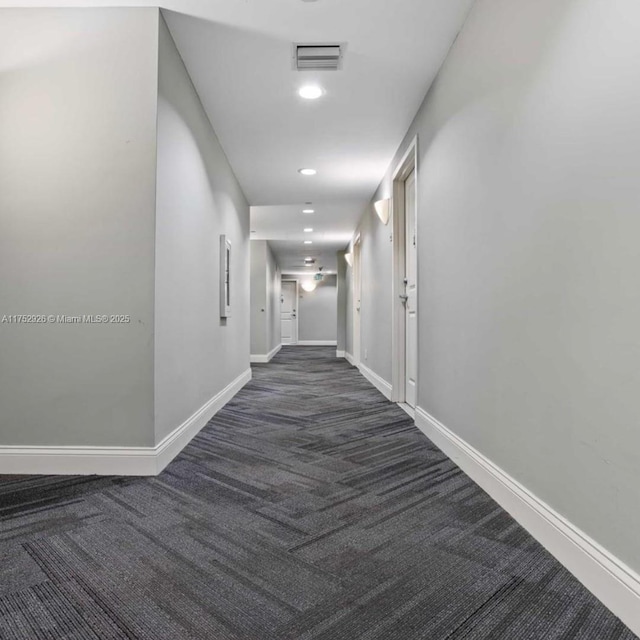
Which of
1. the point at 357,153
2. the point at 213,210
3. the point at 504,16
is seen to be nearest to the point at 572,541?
the point at 504,16

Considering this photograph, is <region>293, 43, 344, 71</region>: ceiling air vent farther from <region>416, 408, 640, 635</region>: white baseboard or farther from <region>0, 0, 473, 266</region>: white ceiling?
<region>416, 408, 640, 635</region>: white baseboard

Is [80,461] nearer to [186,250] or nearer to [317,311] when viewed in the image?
[186,250]

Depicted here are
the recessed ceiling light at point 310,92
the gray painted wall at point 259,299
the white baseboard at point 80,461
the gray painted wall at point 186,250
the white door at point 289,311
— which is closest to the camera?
the white baseboard at point 80,461

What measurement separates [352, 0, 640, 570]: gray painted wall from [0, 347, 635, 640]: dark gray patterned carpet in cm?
24

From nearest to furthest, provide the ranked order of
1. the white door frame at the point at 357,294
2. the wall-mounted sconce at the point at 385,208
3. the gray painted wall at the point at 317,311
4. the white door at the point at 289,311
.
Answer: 1. the wall-mounted sconce at the point at 385,208
2. the white door frame at the point at 357,294
3. the white door at the point at 289,311
4. the gray painted wall at the point at 317,311

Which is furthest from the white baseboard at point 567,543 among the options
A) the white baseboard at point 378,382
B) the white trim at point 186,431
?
the white baseboard at point 378,382

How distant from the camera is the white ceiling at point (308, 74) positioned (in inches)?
85.6

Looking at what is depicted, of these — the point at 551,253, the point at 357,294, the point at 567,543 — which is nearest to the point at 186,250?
the point at 551,253

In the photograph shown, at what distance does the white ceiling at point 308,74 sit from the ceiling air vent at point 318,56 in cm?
5

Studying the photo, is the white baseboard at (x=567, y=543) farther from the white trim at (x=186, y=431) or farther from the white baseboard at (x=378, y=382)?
the white baseboard at (x=378, y=382)

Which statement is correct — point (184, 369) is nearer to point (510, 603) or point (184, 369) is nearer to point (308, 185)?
point (510, 603)

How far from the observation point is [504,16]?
179 centimetres

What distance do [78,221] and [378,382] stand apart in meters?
3.49

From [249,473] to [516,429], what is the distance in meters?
1.23
